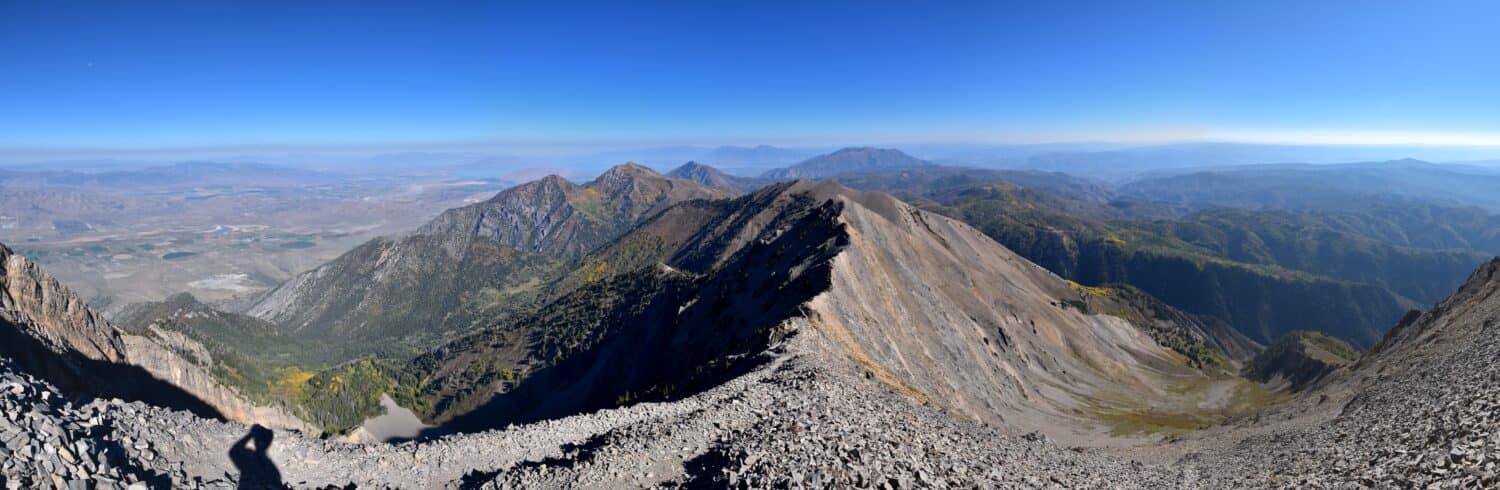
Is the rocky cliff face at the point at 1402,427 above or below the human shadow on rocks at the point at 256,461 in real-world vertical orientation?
below

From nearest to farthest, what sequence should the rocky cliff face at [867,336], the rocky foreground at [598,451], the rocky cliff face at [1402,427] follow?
the rocky foreground at [598,451]
the rocky cliff face at [1402,427]
the rocky cliff face at [867,336]

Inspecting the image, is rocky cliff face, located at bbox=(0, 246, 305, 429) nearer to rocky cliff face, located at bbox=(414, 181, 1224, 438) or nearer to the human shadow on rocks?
the human shadow on rocks

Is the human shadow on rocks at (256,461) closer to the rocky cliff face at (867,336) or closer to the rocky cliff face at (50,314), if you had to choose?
the rocky cliff face at (867,336)

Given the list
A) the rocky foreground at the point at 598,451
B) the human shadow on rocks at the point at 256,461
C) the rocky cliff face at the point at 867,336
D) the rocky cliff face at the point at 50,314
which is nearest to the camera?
the rocky foreground at the point at 598,451

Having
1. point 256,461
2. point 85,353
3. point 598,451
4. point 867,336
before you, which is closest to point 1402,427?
point 867,336

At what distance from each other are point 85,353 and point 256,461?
72615 mm

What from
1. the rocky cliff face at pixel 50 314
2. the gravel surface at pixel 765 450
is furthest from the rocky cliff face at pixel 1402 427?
the rocky cliff face at pixel 50 314

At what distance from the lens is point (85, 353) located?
7150cm

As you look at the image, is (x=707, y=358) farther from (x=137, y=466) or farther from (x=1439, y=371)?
(x=1439, y=371)

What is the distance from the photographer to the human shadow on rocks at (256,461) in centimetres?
2476

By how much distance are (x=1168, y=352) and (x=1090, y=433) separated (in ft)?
304

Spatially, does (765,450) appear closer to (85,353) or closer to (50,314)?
(85,353)

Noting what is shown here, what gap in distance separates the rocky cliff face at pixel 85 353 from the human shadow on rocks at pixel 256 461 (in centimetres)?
4232

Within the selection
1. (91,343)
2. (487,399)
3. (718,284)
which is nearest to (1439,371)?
(718,284)
